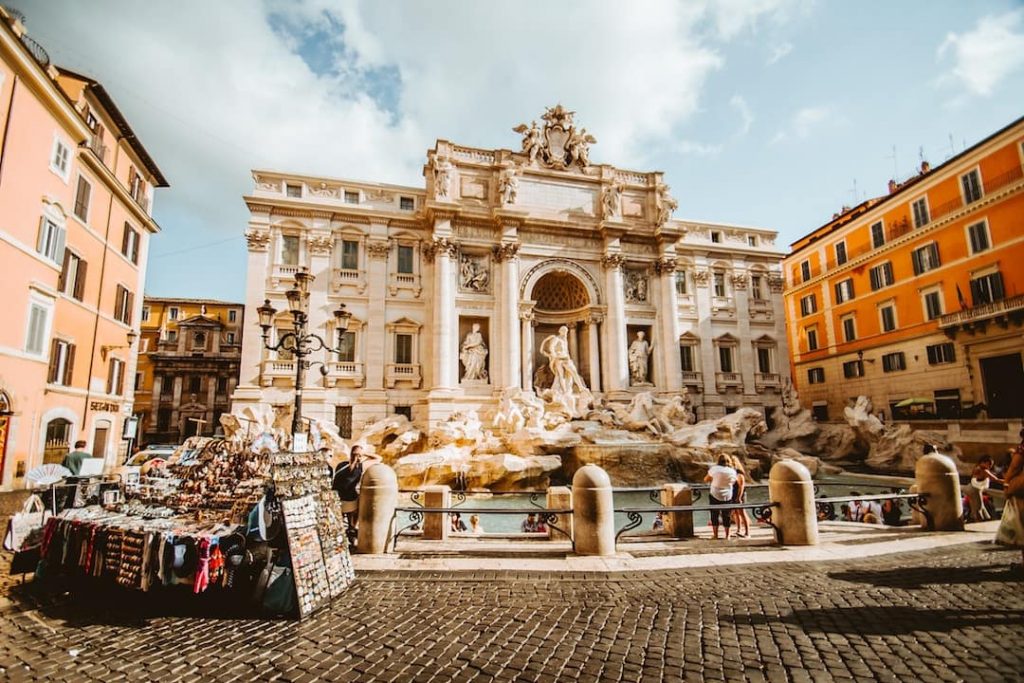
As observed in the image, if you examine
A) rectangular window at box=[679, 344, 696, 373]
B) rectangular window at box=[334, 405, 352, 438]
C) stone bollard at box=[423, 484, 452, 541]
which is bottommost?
stone bollard at box=[423, 484, 452, 541]

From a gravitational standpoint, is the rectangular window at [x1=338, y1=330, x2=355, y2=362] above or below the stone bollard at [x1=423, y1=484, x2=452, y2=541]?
above

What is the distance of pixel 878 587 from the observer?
5281 millimetres

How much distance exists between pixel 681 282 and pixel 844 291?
10.6m

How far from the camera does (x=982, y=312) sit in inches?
Result: 824

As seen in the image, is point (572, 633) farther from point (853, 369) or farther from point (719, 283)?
point (853, 369)

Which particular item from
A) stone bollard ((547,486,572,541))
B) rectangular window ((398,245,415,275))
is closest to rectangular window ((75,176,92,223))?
rectangular window ((398,245,415,275))

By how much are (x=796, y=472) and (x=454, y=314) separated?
59.5ft

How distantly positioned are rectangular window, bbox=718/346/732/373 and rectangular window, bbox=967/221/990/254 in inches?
461

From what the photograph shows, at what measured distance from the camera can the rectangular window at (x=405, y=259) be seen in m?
24.2

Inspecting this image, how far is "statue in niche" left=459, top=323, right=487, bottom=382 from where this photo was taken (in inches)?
912

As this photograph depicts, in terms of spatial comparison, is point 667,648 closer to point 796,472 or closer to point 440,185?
point 796,472

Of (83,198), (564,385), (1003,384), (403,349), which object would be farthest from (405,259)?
(1003,384)

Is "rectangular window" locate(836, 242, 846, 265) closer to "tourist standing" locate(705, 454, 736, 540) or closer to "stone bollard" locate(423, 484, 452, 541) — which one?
"tourist standing" locate(705, 454, 736, 540)

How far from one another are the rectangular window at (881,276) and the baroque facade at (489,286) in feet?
21.4
